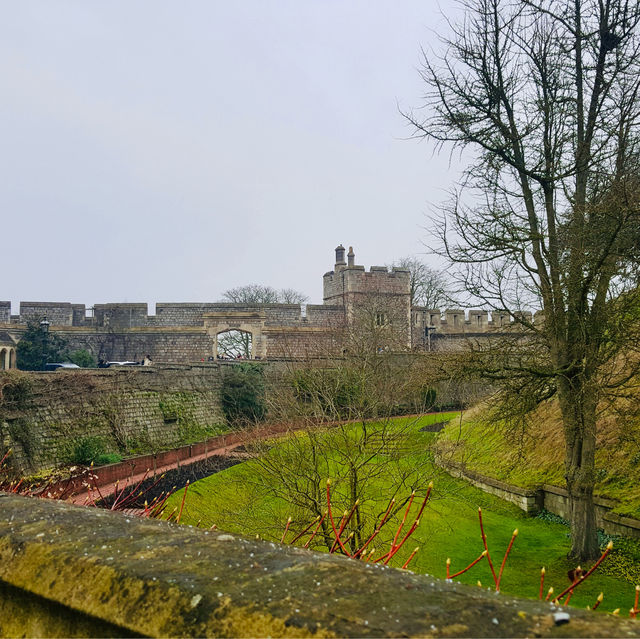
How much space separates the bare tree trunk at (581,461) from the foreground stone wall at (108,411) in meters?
9.76

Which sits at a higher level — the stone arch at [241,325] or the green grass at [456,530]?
the stone arch at [241,325]

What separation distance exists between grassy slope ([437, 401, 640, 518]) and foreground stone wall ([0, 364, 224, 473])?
843 cm

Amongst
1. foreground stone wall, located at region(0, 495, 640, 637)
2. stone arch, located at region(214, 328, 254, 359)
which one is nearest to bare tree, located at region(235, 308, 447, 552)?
foreground stone wall, located at region(0, 495, 640, 637)

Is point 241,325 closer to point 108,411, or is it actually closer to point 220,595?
point 108,411

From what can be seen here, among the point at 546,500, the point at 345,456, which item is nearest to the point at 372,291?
the point at 546,500

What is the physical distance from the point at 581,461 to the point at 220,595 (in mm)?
8634

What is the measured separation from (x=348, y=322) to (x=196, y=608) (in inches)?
1056

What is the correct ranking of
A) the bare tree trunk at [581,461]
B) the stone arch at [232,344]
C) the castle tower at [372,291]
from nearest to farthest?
the bare tree trunk at [581,461] < the castle tower at [372,291] < the stone arch at [232,344]

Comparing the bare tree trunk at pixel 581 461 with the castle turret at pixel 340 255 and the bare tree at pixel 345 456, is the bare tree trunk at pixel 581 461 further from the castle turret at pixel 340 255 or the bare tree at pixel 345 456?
the castle turret at pixel 340 255

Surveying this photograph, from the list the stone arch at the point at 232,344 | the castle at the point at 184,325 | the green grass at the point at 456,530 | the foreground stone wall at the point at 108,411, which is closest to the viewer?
the green grass at the point at 456,530

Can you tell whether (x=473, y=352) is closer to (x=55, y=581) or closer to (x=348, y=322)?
(x=55, y=581)

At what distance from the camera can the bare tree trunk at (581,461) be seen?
8102 millimetres

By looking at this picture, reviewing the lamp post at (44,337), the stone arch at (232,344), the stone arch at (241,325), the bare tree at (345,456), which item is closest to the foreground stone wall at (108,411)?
the bare tree at (345,456)

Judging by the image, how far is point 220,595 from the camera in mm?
1134
